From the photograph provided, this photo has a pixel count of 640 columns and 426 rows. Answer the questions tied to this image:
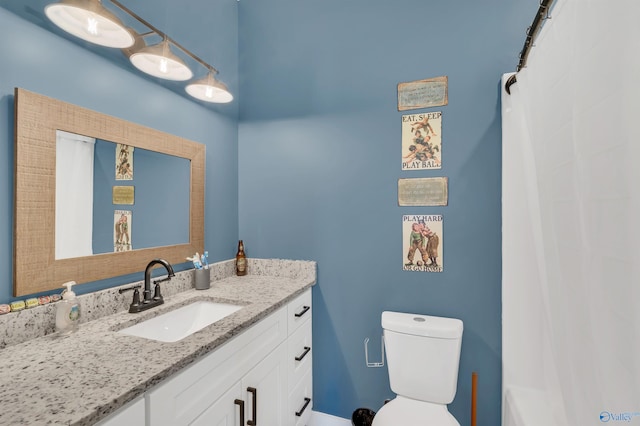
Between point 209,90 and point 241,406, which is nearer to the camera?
point 241,406

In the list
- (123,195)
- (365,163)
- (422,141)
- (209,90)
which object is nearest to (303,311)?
(365,163)

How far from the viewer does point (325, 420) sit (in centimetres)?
181

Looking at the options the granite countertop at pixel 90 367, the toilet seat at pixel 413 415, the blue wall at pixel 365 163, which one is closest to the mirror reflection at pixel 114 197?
the granite countertop at pixel 90 367

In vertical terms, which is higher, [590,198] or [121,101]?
[121,101]

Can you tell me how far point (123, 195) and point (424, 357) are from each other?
1.66 meters

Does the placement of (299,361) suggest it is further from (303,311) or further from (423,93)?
(423,93)

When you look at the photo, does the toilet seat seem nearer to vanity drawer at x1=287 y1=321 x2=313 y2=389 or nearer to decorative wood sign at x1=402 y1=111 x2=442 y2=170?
vanity drawer at x1=287 y1=321 x2=313 y2=389

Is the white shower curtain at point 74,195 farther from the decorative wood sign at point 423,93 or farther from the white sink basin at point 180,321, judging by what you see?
the decorative wood sign at point 423,93

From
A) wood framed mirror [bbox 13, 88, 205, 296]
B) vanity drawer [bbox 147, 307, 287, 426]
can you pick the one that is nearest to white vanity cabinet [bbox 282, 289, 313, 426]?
vanity drawer [bbox 147, 307, 287, 426]

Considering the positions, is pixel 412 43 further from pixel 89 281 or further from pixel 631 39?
pixel 89 281

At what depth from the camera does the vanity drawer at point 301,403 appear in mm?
1530

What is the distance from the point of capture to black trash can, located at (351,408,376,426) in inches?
64.5

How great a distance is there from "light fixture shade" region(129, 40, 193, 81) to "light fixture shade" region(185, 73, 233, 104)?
166 mm

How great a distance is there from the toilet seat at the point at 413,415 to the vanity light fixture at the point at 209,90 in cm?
185
